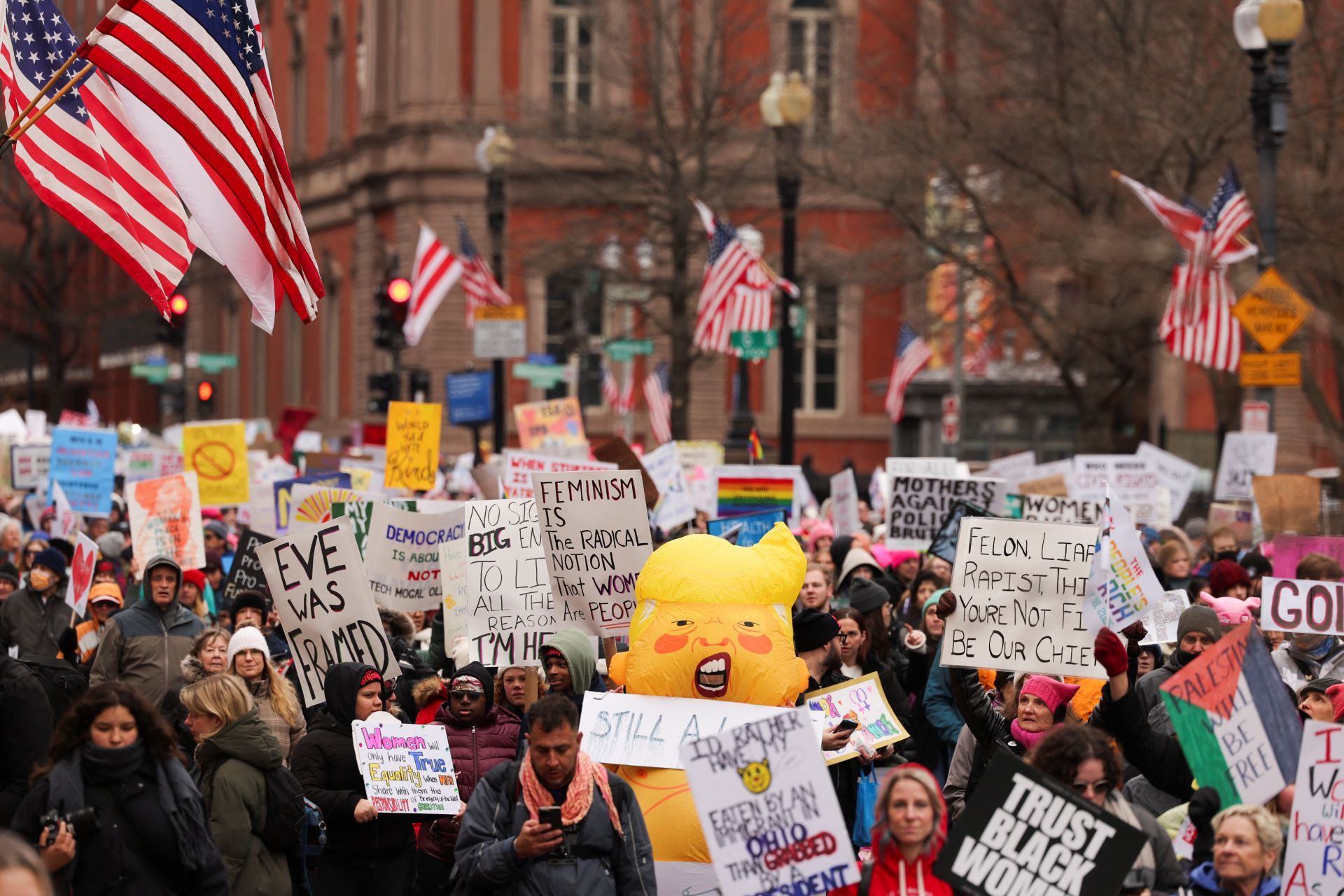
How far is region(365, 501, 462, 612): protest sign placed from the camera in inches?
A: 476

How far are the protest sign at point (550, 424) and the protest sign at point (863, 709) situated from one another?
651 inches

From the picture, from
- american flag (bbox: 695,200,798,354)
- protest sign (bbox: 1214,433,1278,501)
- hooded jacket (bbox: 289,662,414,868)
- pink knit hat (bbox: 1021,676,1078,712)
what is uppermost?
american flag (bbox: 695,200,798,354)

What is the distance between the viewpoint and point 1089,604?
889cm

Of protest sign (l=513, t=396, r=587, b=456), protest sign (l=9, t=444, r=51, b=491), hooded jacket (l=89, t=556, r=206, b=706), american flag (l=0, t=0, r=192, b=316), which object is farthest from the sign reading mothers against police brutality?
protest sign (l=513, t=396, r=587, b=456)

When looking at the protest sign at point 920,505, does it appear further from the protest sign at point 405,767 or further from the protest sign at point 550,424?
the protest sign at point 550,424

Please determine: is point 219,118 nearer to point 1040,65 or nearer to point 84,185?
point 84,185

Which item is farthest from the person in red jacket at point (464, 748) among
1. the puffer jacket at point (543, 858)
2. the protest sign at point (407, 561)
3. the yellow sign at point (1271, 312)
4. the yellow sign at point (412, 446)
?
the yellow sign at point (1271, 312)

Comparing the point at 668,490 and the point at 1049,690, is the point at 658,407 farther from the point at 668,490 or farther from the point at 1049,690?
the point at 1049,690

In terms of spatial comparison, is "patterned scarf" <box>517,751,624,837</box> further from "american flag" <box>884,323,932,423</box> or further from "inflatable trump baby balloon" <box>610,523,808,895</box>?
"american flag" <box>884,323,932,423</box>

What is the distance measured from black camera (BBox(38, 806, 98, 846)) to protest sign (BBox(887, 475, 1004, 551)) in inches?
369

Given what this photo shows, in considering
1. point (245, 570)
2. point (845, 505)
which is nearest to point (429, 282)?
point (845, 505)

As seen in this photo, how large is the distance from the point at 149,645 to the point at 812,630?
3.53 m

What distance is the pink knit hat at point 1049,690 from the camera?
8102 millimetres

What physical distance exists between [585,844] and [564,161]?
39881 millimetres
